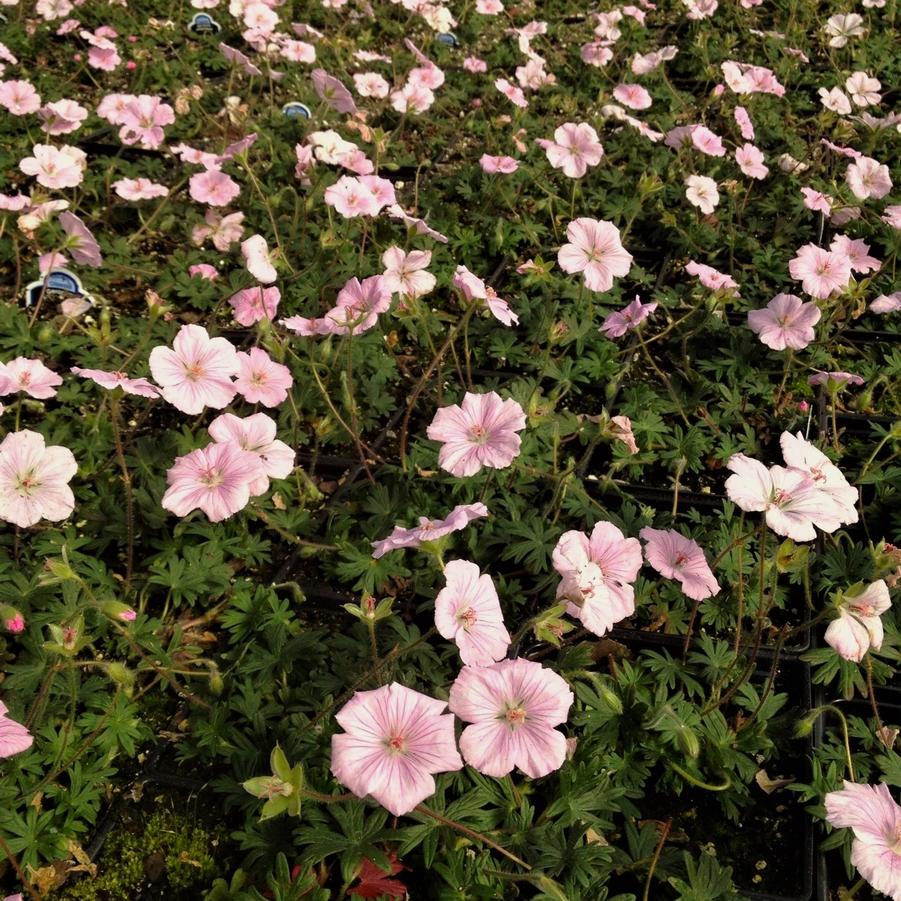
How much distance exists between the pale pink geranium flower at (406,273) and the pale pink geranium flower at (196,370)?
56 cm

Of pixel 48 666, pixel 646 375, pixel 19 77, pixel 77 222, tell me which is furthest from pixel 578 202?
pixel 19 77

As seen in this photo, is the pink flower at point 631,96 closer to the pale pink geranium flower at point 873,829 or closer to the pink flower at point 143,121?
the pink flower at point 143,121

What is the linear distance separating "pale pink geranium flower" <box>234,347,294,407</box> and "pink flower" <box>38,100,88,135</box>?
197cm

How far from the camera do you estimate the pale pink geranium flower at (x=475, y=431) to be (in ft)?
6.40

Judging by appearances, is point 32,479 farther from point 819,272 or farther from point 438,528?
point 819,272

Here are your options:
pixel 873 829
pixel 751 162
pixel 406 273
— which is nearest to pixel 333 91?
pixel 406 273

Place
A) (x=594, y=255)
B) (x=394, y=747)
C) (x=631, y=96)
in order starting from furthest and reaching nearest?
(x=631, y=96)
(x=594, y=255)
(x=394, y=747)

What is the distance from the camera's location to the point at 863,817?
149 centimetres

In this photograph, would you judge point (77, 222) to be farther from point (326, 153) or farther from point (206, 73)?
point (206, 73)

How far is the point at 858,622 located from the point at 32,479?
181 centimetres

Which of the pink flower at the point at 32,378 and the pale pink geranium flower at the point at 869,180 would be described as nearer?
the pink flower at the point at 32,378

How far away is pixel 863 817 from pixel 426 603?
1068mm

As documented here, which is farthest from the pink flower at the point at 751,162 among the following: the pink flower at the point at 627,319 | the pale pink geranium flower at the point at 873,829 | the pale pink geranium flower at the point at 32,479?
the pale pink geranium flower at the point at 32,479

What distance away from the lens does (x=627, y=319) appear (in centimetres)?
267
